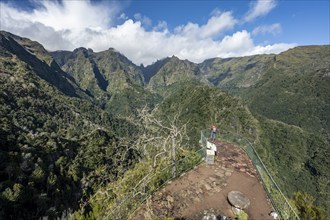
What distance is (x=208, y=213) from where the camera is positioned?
30.9 feet

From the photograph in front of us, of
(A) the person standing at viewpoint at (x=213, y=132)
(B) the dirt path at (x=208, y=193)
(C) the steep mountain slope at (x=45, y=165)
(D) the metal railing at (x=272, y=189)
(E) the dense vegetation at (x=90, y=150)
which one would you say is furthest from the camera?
(C) the steep mountain slope at (x=45, y=165)

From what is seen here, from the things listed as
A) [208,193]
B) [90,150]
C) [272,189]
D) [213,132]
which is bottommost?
[90,150]

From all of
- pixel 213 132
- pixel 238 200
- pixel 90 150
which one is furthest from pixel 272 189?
pixel 90 150

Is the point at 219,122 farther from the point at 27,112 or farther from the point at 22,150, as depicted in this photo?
the point at 27,112

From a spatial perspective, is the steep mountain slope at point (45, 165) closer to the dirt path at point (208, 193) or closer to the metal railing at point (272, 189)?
the metal railing at point (272, 189)

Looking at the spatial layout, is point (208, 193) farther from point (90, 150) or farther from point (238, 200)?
point (90, 150)

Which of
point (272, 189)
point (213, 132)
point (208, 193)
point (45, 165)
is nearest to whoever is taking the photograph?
point (208, 193)

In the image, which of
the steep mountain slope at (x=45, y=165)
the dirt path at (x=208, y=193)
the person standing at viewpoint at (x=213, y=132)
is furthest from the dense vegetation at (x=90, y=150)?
the person standing at viewpoint at (x=213, y=132)

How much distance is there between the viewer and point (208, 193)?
35.0 ft

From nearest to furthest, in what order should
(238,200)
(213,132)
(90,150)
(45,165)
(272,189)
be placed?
(238,200) < (272,189) < (213,132) < (45,165) < (90,150)

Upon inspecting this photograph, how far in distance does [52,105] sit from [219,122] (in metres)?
119

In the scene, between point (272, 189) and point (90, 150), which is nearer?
point (272, 189)

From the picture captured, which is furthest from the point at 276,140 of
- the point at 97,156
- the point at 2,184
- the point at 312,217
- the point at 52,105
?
the point at 52,105

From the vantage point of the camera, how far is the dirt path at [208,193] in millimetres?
9461
